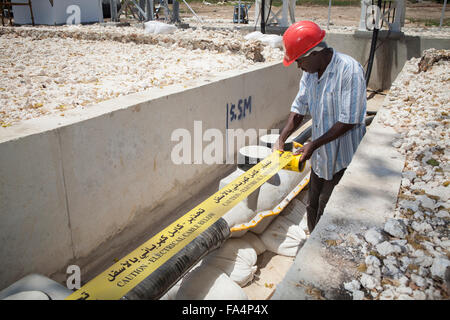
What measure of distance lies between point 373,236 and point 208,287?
6.05 ft

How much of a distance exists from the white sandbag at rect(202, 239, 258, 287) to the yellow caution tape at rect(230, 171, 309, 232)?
23 cm

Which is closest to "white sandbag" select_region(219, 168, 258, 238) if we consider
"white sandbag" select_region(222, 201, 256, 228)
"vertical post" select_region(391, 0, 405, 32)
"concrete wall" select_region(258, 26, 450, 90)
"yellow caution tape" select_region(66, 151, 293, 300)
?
"white sandbag" select_region(222, 201, 256, 228)

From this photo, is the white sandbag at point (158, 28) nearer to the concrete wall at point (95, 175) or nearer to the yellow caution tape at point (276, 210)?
the concrete wall at point (95, 175)

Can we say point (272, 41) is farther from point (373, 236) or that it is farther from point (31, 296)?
point (31, 296)

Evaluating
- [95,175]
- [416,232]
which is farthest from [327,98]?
[95,175]

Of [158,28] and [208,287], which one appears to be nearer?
[208,287]

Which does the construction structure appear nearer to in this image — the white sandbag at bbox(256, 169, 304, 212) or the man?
the white sandbag at bbox(256, 169, 304, 212)

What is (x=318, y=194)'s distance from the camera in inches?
147

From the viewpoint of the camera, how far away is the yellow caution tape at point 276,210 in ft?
12.7

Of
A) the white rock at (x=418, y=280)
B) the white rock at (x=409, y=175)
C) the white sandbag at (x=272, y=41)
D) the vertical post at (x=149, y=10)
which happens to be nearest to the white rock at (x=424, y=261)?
the white rock at (x=418, y=280)

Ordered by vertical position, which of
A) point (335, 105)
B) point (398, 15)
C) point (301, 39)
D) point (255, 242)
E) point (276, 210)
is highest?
point (398, 15)

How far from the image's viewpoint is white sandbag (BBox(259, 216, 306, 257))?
411 cm

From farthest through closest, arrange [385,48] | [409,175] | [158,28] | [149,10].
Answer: [149,10] → [385,48] → [158,28] → [409,175]

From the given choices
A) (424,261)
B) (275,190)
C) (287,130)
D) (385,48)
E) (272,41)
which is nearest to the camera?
(424,261)
